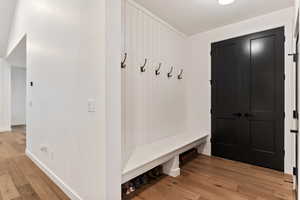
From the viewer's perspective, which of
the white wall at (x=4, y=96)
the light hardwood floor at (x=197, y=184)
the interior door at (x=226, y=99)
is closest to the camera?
the light hardwood floor at (x=197, y=184)

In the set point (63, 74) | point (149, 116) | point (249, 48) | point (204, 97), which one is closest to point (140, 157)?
point (149, 116)

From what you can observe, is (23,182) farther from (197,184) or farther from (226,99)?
(226,99)

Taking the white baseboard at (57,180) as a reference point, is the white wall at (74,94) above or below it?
above

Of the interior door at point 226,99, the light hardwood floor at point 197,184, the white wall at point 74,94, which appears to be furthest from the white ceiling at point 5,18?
the interior door at point 226,99

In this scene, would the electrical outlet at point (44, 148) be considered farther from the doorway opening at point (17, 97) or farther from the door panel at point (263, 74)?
the doorway opening at point (17, 97)

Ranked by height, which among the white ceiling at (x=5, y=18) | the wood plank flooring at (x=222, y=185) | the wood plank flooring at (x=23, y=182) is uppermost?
the white ceiling at (x=5, y=18)

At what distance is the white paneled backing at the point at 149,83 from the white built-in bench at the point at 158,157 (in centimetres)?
14

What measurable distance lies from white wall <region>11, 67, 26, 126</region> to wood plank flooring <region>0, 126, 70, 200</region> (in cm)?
474

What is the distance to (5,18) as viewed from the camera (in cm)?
457

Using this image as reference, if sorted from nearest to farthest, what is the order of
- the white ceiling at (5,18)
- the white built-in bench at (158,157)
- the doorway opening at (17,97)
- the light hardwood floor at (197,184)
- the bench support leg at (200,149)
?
the white built-in bench at (158,157) → the light hardwood floor at (197,184) → the bench support leg at (200,149) → the white ceiling at (5,18) → the doorway opening at (17,97)

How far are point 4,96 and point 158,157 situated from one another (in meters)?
6.50

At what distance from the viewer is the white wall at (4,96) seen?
18.9 ft

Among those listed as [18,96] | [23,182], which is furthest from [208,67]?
[18,96]

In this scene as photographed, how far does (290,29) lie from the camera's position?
96.8 inches
